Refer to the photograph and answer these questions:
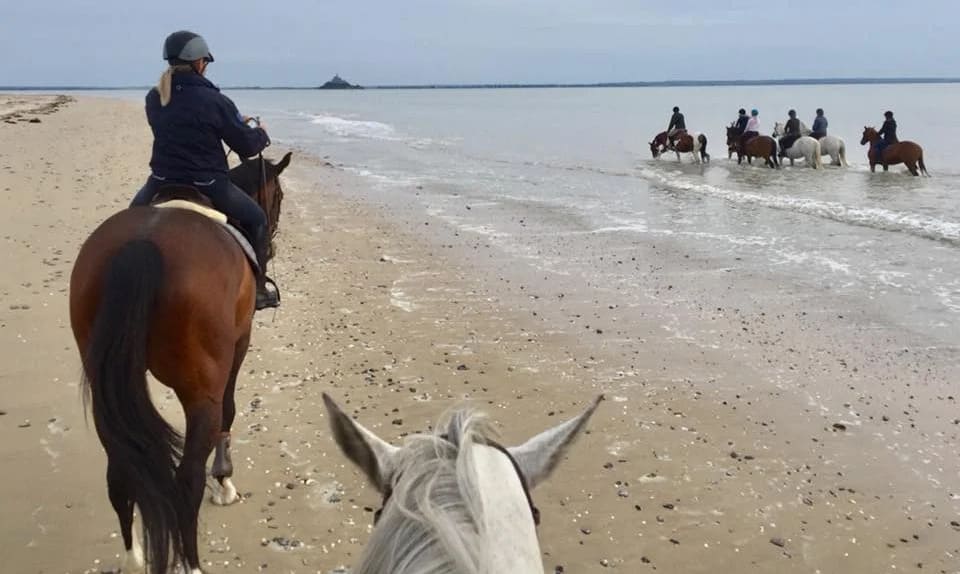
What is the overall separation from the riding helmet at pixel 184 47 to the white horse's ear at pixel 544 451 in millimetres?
3163

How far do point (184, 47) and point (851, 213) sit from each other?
15.4m

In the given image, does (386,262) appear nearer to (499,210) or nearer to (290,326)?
(290,326)

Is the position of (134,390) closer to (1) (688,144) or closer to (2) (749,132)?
(1) (688,144)

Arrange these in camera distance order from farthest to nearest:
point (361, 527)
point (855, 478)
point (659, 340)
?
point (659, 340)
point (855, 478)
point (361, 527)

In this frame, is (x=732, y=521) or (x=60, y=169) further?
(x=60, y=169)

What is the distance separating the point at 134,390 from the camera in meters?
3.23

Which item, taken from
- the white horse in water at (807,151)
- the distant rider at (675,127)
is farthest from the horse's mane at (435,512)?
the distant rider at (675,127)

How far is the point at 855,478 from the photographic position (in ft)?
16.0

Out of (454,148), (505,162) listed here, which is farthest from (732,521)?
→ (454,148)

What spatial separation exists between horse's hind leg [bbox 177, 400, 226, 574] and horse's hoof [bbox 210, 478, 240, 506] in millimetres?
783

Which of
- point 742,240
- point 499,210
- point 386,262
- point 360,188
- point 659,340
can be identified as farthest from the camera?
point 360,188

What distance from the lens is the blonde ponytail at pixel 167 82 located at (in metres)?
4.07

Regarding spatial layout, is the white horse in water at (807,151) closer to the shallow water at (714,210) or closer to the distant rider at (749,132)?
the shallow water at (714,210)

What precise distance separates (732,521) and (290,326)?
4897 millimetres
